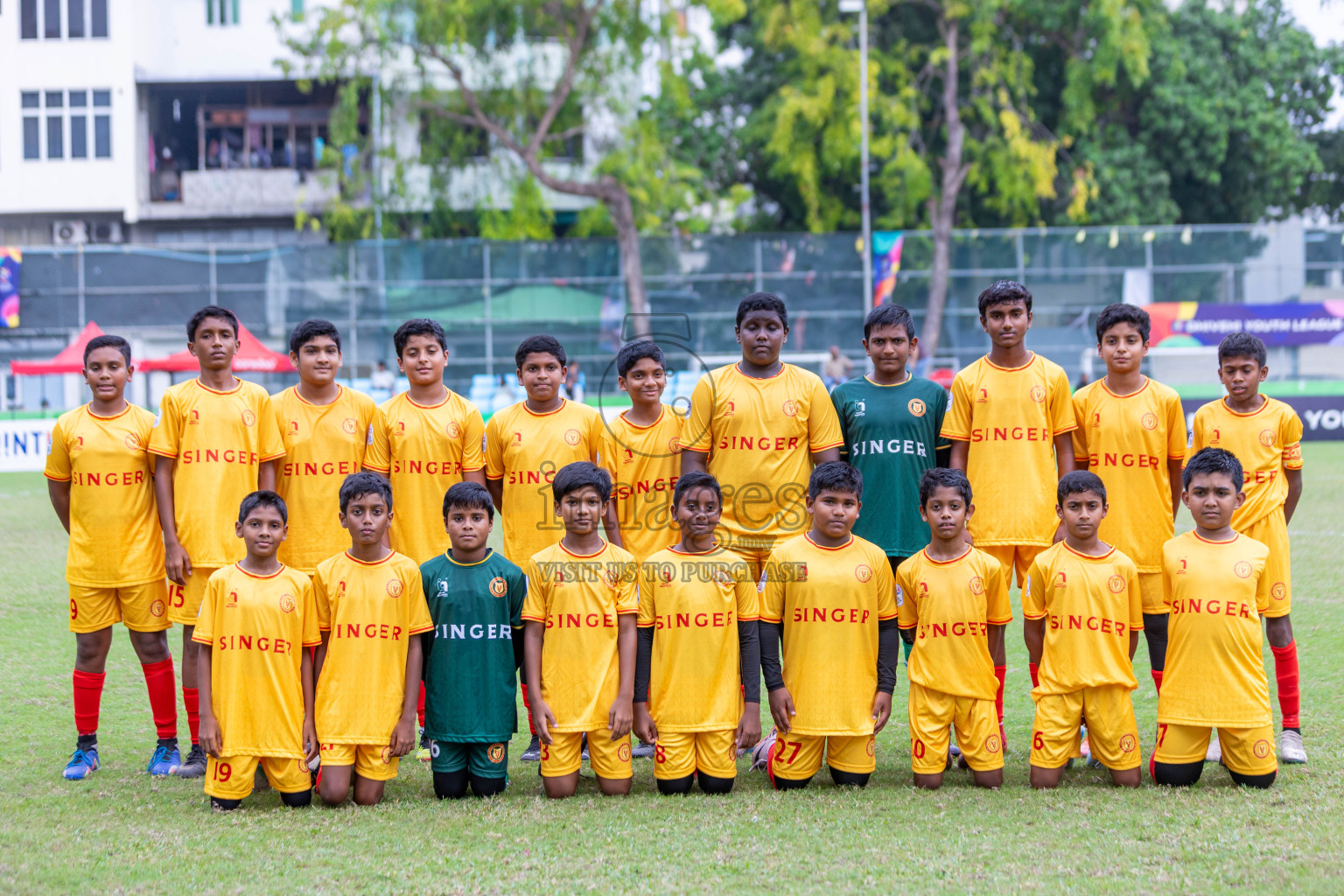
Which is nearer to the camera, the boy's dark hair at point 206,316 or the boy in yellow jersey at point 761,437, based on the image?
the boy's dark hair at point 206,316

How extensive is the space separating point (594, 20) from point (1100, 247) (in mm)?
11846

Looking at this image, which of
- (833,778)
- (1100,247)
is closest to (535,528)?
(833,778)

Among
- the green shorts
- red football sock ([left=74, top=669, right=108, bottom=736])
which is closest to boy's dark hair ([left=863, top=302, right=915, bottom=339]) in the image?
the green shorts

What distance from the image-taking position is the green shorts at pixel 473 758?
454 centimetres

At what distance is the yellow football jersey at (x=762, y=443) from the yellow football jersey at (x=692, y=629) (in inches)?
20.6

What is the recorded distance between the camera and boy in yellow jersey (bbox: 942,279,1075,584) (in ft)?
16.6

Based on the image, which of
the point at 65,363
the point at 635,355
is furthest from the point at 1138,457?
the point at 65,363

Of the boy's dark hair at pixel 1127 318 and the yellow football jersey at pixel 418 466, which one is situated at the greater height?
→ the boy's dark hair at pixel 1127 318

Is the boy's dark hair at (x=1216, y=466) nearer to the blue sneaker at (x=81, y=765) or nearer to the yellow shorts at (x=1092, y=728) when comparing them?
the yellow shorts at (x=1092, y=728)

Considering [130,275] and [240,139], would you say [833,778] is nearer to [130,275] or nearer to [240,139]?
[130,275]

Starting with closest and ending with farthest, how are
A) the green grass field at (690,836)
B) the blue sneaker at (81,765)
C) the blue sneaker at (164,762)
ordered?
the green grass field at (690,836) < the blue sneaker at (81,765) < the blue sneaker at (164,762)

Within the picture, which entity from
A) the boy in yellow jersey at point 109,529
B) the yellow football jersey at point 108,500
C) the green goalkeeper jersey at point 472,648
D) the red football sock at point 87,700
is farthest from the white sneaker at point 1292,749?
the red football sock at point 87,700

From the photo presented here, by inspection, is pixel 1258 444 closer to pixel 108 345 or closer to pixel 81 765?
pixel 108 345

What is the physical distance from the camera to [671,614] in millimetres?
4652
